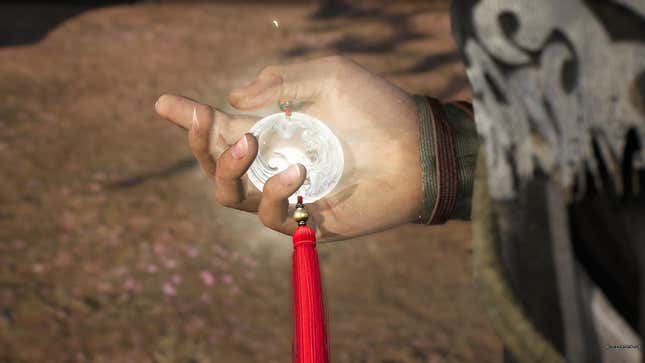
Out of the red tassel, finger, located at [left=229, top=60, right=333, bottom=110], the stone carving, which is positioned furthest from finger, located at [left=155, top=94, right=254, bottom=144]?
the stone carving

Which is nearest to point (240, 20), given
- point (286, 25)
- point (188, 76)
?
point (286, 25)

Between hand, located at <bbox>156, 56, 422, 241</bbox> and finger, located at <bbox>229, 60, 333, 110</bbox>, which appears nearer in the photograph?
hand, located at <bbox>156, 56, 422, 241</bbox>

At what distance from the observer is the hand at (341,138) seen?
1962 millimetres

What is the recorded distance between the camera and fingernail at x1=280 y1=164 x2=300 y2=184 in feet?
5.83

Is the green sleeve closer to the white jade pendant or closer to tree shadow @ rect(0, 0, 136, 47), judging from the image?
the white jade pendant

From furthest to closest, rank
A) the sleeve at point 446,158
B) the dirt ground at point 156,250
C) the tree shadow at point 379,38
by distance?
the tree shadow at point 379,38 → the dirt ground at point 156,250 → the sleeve at point 446,158

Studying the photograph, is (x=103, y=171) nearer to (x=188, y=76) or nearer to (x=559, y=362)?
(x=188, y=76)

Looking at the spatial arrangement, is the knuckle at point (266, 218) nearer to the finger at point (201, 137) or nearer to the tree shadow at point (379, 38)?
the finger at point (201, 137)

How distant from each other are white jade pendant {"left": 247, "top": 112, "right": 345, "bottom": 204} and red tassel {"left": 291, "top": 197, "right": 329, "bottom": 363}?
237 mm

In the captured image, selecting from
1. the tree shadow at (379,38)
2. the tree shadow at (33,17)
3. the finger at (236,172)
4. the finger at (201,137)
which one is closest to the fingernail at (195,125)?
the finger at (201,137)

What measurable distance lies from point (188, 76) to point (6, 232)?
10.8ft

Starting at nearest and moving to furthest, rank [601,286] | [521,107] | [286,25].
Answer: [521,107] < [601,286] < [286,25]

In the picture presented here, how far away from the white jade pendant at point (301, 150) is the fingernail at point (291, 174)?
20cm

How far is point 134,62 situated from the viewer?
7.96 m
